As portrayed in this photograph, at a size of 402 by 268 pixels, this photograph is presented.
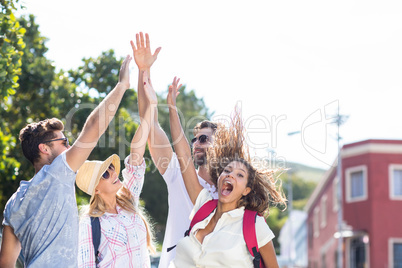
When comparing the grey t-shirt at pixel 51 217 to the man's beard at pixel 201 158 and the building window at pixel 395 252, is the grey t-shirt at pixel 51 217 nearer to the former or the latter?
the man's beard at pixel 201 158

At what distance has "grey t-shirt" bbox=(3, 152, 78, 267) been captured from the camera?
13.0 ft

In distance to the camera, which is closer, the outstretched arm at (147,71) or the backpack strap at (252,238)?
the backpack strap at (252,238)

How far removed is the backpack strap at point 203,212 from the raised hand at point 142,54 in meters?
1.28

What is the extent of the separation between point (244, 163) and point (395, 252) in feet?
96.3

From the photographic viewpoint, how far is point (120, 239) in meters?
4.91

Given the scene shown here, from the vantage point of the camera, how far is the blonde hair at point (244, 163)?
5.00 meters

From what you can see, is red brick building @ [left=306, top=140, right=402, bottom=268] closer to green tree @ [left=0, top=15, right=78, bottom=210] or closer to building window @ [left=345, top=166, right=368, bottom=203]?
building window @ [left=345, top=166, right=368, bottom=203]

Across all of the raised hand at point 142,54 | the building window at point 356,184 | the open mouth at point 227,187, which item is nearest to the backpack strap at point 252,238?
the open mouth at point 227,187

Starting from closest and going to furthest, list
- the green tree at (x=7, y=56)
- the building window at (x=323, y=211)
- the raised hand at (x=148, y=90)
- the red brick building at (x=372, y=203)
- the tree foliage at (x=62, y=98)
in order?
the raised hand at (x=148, y=90), the green tree at (x=7, y=56), the tree foliage at (x=62, y=98), the red brick building at (x=372, y=203), the building window at (x=323, y=211)

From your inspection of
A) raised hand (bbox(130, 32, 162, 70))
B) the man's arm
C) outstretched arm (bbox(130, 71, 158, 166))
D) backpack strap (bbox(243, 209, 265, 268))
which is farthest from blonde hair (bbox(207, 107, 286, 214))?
the man's arm

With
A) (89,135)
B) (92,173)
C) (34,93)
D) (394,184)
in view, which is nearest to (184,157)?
(92,173)

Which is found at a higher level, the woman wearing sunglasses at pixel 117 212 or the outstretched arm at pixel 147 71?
the outstretched arm at pixel 147 71

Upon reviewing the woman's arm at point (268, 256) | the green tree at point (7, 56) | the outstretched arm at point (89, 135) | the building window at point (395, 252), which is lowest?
the building window at point (395, 252)

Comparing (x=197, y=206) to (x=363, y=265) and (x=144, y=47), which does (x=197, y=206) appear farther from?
(x=363, y=265)
